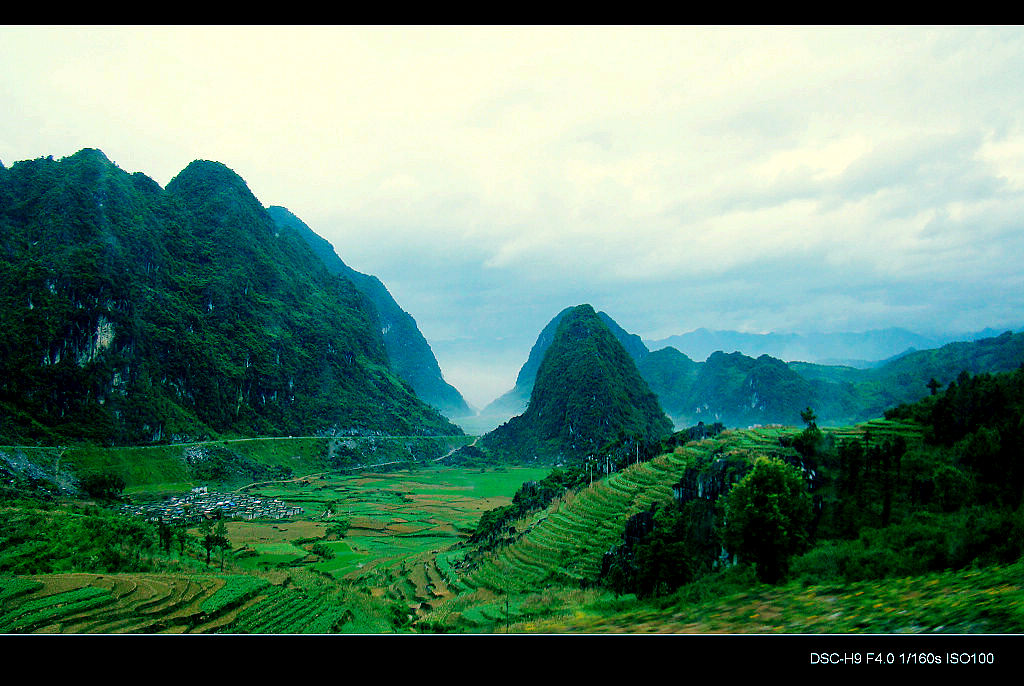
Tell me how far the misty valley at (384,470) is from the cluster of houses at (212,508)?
1.57 ft

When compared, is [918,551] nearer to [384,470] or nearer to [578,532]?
[578,532]

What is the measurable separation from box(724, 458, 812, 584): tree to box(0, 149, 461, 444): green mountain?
2843 inches

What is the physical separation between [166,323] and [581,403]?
258ft

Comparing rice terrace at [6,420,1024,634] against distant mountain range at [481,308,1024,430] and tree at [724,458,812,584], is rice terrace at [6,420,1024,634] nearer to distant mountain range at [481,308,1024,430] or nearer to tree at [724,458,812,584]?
tree at [724,458,812,584]

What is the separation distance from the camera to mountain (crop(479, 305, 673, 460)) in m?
92.5

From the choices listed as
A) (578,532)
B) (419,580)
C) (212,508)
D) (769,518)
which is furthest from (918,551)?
(212,508)

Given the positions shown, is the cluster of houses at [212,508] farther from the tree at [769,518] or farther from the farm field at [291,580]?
the tree at [769,518]

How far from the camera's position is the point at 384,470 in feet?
270

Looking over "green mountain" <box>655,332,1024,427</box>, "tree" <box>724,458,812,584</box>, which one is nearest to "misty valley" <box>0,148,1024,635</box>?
"tree" <box>724,458,812,584</box>

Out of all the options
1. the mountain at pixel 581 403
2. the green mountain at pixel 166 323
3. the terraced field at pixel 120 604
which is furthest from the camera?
the mountain at pixel 581 403

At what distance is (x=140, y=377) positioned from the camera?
7350 centimetres

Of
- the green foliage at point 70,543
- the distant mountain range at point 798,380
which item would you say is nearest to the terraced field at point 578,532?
the green foliage at point 70,543

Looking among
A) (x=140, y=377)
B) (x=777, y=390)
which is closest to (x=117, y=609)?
(x=140, y=377)

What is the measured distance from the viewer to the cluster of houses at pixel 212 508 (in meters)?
41.2
